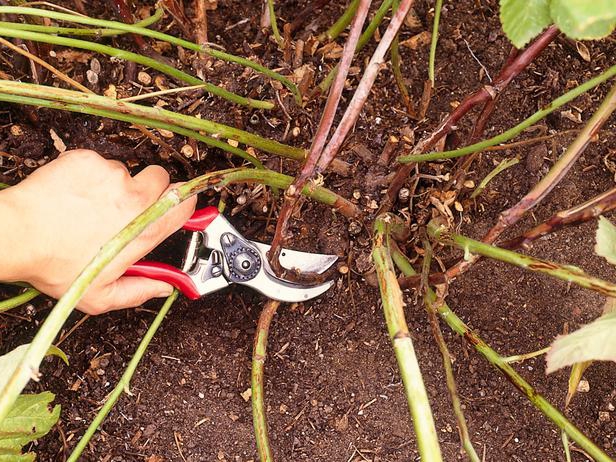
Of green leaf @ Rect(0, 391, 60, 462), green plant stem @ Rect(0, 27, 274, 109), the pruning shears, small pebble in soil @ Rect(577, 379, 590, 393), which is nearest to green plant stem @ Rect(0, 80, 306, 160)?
green plant stem @ Rect(0, 27, 274, 109)

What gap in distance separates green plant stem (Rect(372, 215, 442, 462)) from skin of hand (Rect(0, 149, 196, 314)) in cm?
38

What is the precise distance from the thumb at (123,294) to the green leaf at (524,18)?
68 centimetres

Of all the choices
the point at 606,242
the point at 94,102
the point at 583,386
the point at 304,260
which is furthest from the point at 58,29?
the point at 583,386

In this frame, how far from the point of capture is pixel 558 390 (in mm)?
1222

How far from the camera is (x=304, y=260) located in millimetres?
1173

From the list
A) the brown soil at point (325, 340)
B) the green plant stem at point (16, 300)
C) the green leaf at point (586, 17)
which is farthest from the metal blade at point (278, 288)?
the green leaf at point (586, 17)

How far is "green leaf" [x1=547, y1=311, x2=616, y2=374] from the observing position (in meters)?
0.58

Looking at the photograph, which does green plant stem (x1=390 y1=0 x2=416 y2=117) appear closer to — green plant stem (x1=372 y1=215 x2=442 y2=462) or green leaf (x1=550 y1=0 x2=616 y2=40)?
green plant stem (x1=372 y1=215 x2=442 y2=462)

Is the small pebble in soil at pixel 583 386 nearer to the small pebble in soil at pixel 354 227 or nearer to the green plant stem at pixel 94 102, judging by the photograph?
the small pebble in soil at pixel 354 227

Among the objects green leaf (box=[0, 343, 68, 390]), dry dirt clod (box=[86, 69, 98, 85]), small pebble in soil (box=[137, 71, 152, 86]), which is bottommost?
dry dirt clod (box=[86, 69, 98, 85])

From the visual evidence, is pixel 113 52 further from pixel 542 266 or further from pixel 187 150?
pixel 542 266

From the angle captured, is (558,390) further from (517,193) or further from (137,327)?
(137,327)

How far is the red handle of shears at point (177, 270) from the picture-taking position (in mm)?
1053

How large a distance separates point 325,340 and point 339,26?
0.58 metres
